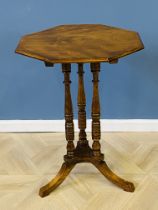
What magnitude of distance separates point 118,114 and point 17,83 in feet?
2.46

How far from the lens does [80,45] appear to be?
155 centimetres

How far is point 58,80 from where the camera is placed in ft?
7.79

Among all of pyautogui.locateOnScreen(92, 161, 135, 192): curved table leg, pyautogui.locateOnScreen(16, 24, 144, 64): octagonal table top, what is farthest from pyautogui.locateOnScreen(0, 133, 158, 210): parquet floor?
pyautogui.locateOnScreen(16, 24, 144, 64): octagonal table top

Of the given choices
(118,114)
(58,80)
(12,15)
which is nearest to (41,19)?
(12,15)

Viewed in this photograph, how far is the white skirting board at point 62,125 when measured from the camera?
2480 millimetres

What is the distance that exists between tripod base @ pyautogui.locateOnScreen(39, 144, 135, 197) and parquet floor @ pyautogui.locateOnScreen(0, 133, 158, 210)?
37 millimetres

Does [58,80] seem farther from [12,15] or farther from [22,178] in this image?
[22,178]

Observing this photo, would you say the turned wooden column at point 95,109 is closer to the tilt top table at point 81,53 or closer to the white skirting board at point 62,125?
the tilt top table at point 81,53

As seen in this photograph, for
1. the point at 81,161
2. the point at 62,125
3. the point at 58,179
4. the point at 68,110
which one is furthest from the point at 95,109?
the point at 62,125

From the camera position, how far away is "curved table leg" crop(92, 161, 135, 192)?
1.87m

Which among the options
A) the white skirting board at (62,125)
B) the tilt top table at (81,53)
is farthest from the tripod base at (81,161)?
the white skirting board at (62,125)

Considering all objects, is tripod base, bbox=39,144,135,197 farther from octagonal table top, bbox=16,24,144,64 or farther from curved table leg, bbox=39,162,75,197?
octagonal table top, bbox=16,24,144,64

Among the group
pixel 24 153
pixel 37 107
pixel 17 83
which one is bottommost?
pixel 24 153

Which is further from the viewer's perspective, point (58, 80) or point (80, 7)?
point (58, 80)
